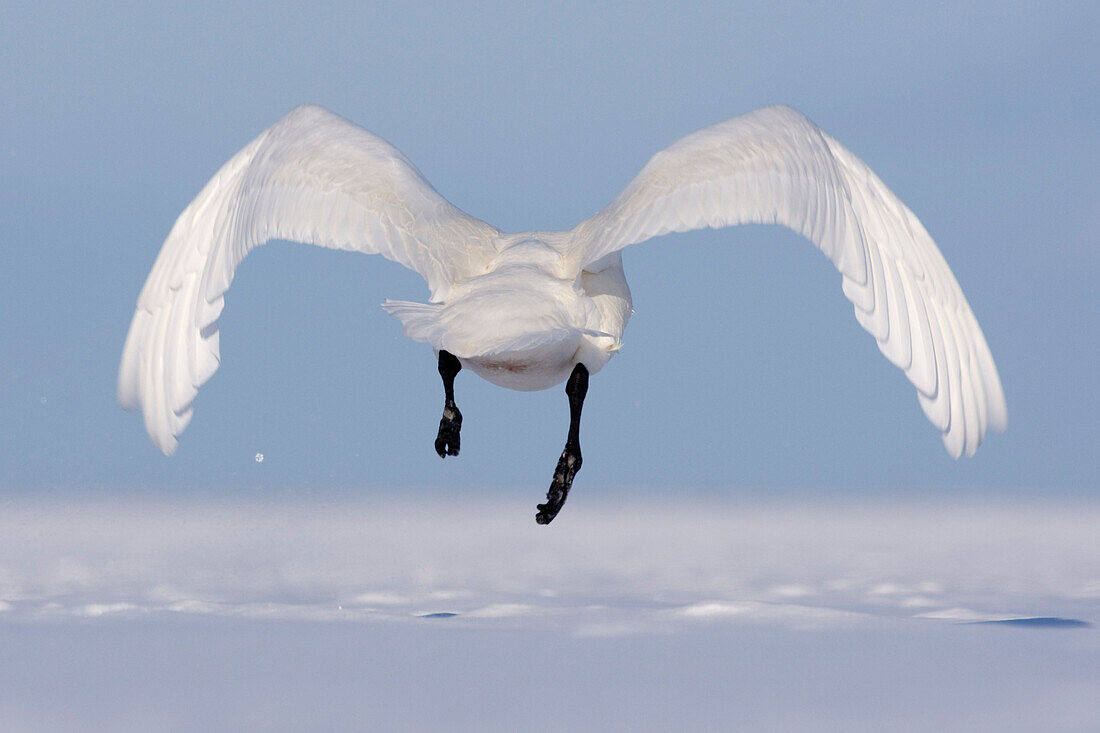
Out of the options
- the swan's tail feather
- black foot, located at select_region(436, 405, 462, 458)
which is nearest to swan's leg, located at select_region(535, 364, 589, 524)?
black foot, located at select_region(436, 405, 462, 458)

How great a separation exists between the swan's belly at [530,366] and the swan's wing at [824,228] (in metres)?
0.66

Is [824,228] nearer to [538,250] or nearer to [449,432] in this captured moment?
[538,250]

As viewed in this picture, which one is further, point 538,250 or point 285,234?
point 285,234

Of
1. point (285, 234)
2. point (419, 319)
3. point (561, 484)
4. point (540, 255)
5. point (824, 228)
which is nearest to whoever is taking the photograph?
point (419, 319)

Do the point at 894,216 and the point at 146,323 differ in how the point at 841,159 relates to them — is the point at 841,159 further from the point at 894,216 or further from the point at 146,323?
the point at 146,323

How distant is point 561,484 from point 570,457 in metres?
0.23

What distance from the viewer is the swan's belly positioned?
9391 millimetres

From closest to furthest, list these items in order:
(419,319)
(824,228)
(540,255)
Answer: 1. (419,319)
2. (824,228)
3. (540,255)

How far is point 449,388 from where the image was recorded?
1009 cm

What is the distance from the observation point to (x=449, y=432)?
9883 mm

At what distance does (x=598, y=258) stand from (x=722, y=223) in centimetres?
87

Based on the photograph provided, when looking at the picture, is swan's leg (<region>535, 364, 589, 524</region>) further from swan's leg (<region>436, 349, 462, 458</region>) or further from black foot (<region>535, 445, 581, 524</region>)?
swan's leg (<region>436, 349, 462, 458</region>)

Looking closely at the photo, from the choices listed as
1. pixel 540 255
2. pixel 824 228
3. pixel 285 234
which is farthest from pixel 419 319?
pixel 824 228

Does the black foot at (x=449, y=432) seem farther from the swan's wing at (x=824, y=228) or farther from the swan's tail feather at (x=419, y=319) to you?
the swan's wing at (x=824, y=228)
